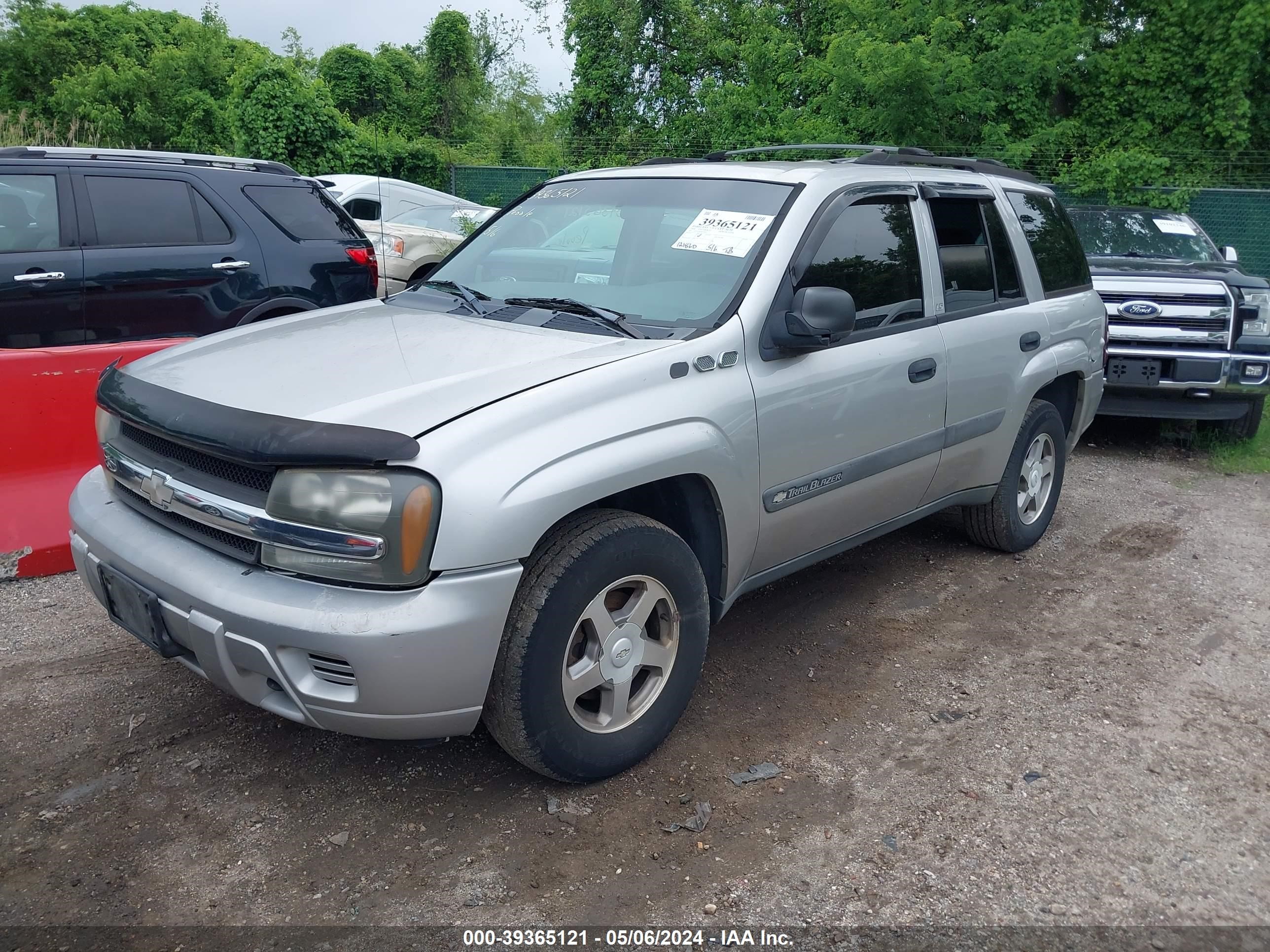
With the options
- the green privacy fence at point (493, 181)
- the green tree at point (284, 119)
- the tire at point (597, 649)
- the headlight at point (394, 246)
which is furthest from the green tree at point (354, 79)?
the tire at point (597, 649)

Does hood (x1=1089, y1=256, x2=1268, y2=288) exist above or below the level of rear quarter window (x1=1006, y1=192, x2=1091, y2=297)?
below

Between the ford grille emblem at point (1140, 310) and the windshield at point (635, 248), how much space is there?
496cm

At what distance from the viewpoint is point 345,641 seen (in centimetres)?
242

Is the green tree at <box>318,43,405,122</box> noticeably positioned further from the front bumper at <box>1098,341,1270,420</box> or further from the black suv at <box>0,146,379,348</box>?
the front bumper at <box>1098,341,1270,420</box>

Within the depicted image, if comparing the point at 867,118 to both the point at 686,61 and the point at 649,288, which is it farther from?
the point at 649,288

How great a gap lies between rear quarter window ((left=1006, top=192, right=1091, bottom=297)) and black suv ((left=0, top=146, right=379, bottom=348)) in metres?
4.27

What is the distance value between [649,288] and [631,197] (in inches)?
24.0

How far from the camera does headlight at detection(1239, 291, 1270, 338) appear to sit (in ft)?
24.4

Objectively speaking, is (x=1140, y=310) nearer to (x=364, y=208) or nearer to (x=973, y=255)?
(x=973, y=255)

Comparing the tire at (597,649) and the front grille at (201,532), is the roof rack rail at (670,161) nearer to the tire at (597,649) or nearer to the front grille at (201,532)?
the tire at (597,649)

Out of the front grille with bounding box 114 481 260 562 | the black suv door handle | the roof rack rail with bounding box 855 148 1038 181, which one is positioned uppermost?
the roof rack rail with bounding box 855 148 1038 181

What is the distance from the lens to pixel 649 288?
138 inches

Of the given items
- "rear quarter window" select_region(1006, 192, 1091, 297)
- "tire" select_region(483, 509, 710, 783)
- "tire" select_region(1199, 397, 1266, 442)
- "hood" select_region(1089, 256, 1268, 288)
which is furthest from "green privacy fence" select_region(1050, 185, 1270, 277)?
"tire" select_region(483, 509, 710, 783)

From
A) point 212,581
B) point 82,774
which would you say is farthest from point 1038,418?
point 82,774
